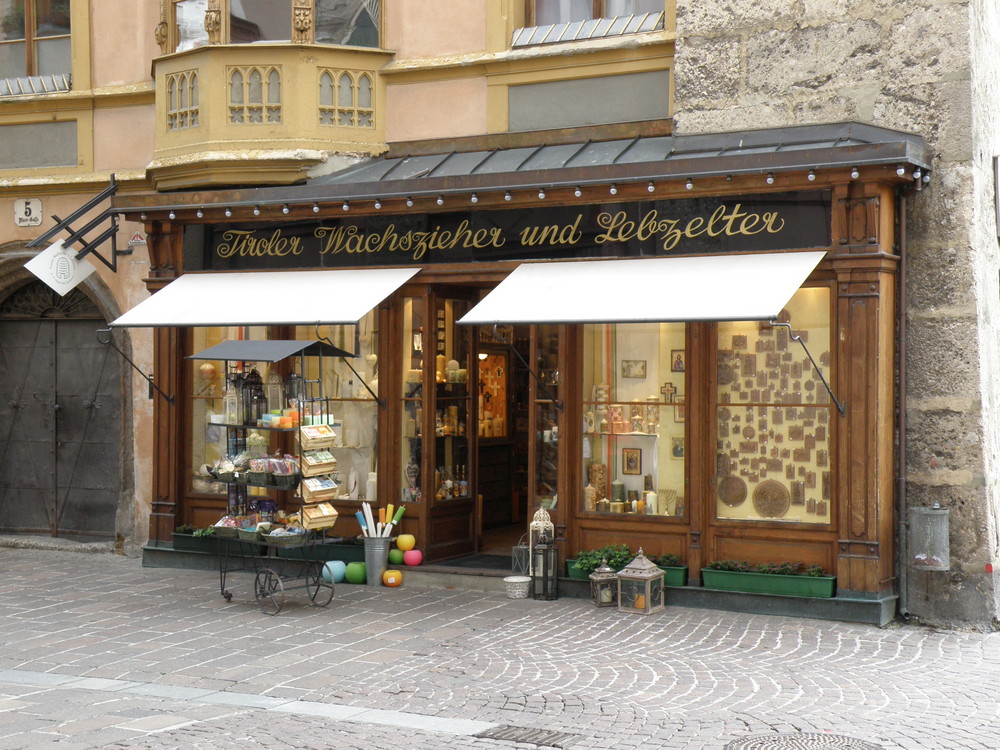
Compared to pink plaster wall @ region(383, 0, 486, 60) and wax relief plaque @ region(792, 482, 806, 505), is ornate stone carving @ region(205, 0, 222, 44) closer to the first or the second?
pink plaster wall @ region(383, 0, 486, 60)

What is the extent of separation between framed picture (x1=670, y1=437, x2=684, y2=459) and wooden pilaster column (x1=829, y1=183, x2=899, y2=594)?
135cm

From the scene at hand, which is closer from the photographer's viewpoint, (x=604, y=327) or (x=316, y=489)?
(x=316, y=489)

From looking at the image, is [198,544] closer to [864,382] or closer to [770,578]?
[770,578]

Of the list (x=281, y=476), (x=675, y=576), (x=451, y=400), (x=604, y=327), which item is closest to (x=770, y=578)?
(x=675, y=576)

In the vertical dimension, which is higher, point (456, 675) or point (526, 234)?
point (526, 234)

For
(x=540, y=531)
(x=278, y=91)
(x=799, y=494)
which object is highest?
(x=278, y=91)

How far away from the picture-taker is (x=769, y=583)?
391 inches

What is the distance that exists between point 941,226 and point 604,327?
9.43 ft

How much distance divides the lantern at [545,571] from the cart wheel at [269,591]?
210cm

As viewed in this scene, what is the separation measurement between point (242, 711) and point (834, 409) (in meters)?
5.13

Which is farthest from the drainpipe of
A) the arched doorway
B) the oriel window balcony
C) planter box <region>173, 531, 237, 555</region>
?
the arched doorway

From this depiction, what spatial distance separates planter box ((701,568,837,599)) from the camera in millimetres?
9695

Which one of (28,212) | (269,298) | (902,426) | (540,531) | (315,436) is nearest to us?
(902,426)

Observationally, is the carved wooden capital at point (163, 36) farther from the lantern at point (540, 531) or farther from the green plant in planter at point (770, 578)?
the green plant in planter at point (770, 578)
